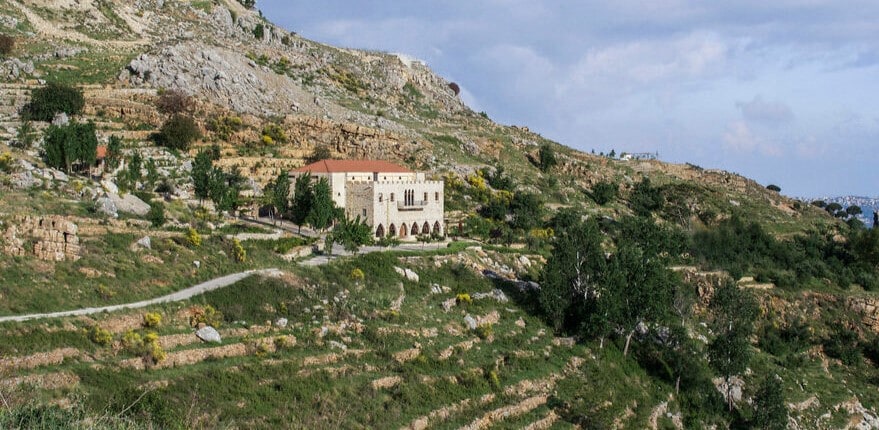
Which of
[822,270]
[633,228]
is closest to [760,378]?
[633,228]

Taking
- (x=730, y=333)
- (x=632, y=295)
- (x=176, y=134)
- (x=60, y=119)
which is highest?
(x=60, y=119)

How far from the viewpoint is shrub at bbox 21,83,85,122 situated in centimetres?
5242

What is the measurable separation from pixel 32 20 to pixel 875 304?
78277mm

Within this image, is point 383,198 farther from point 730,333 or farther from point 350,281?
point 730,333

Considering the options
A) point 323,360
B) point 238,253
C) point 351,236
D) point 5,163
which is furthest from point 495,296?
point 5,163

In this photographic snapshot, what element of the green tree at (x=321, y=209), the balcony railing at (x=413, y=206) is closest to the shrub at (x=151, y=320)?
the green tree at (x=321, y=209)

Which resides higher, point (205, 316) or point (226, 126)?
point (226, 126)

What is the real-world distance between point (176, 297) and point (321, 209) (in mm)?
16236

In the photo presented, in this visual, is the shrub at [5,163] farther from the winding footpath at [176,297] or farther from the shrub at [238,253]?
the winding footpath at [176,297]

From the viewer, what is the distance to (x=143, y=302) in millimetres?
25766

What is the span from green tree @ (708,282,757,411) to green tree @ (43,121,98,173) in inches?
1432

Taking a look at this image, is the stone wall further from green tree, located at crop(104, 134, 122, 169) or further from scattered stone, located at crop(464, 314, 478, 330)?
green tree, located at crop(104, 134, 122, 169)

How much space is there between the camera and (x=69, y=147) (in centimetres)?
4225

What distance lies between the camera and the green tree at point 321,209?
42.5m
